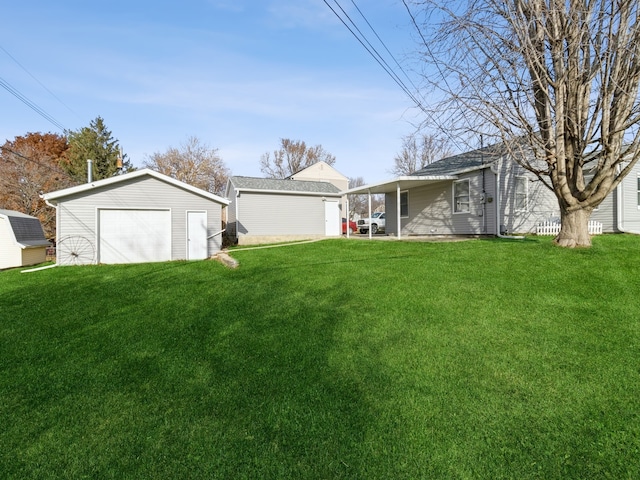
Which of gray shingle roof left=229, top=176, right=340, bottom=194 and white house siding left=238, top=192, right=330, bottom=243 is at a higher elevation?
gray shingle roof left=229, top=176, right=340, bottom=194

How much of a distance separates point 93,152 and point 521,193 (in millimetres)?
32312

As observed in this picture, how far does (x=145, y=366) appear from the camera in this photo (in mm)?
3721

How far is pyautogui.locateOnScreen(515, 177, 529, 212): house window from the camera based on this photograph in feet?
41.1

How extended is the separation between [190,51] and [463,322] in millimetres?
12003

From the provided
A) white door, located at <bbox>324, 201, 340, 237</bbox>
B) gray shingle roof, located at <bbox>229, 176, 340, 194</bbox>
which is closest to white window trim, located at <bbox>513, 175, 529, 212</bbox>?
white door, located at <bbox>324, 201, 340, 237</bbox>

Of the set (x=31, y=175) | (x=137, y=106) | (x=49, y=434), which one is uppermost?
(x=137, y=106)

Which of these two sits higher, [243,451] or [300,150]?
[300,150]

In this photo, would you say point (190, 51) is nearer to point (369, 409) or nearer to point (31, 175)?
point (369, 409)

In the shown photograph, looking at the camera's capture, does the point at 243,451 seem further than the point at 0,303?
No

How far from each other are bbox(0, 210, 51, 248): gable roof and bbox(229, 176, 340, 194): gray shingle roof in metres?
9.59

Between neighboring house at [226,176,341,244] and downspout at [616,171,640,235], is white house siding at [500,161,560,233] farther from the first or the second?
neighboring house at [226,176,341,244]

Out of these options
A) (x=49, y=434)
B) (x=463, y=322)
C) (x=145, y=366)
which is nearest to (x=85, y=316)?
(x=145, y=366)

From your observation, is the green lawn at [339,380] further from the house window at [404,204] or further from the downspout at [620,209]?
the house window at [404,204]

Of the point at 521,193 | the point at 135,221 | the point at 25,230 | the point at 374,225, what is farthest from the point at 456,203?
the point at 25,230
